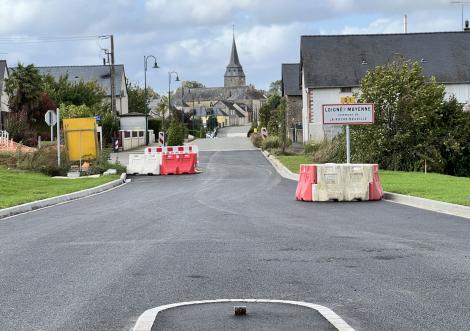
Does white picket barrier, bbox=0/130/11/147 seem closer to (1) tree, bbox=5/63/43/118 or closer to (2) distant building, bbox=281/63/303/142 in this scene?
(1) tree, bbox=5/63/43/118

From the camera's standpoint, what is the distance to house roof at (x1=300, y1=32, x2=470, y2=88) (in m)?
63.4

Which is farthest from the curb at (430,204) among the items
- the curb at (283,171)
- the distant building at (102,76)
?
the distant building at (102,76)

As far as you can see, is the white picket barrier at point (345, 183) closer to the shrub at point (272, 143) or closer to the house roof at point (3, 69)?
the shrub at point (272, 143)

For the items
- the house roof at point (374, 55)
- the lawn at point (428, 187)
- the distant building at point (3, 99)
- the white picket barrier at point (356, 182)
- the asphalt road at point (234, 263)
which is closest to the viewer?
the asphalt road at point (234, 263)

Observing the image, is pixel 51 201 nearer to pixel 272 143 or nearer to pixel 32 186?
pixel 32 186

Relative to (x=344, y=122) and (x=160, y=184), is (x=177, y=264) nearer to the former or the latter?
(x=344, y=122)

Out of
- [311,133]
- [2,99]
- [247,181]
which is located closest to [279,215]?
[247,181]

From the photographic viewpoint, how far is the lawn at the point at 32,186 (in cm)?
2156

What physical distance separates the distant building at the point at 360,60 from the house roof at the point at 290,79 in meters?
10.8

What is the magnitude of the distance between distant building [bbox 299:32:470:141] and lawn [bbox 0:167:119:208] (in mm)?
33592

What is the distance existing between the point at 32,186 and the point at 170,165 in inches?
424

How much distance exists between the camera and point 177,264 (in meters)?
9.93

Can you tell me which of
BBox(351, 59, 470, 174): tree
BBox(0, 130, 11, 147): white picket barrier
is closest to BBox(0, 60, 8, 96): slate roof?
BBox(0, 130, 11, 147): white picket barrier

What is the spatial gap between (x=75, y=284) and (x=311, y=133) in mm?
55514
